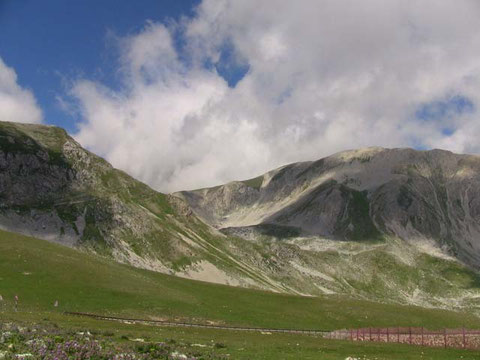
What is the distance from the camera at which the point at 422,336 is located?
5925 centimetres

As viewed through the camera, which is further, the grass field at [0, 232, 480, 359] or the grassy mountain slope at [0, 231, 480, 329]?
the grassy mountain slope at [0, 231, 480, 329]

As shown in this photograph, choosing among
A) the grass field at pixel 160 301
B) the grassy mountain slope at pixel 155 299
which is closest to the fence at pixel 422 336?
the grass field at pixel 160 301

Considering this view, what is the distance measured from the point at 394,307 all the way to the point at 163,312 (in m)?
56.0

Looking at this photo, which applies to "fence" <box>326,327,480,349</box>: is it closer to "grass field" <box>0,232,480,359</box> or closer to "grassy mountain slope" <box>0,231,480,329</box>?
"grass field" <box>0,232,480,359</box>

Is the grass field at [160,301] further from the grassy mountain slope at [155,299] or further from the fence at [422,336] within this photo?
the fence at [422,336]

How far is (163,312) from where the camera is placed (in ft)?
229

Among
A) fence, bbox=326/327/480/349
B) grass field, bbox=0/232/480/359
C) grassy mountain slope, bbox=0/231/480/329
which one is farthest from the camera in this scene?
grassy mountain slope, bbox=0/231/480/329

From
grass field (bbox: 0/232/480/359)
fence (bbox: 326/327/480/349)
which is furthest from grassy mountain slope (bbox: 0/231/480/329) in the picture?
fence (bbox: 326/327/480/349)

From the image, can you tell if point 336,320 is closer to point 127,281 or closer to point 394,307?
point 394,307

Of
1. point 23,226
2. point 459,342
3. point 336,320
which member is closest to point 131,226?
point 23,226

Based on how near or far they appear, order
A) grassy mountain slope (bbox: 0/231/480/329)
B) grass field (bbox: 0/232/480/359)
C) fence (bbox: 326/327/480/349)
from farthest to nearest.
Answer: grassy mountain slope (bbox: 0/231/480/329) → grass field (bbox: 0/232/480/359) → fence (bbox: 326/327/480/349)

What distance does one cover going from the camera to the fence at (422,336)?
183ft

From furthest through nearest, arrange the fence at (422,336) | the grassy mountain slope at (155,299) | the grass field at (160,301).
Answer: the grassy mountain slope at (155,299), the grass field at (160,301), the fence at (422,336)

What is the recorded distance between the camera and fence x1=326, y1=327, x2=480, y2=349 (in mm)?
55750
